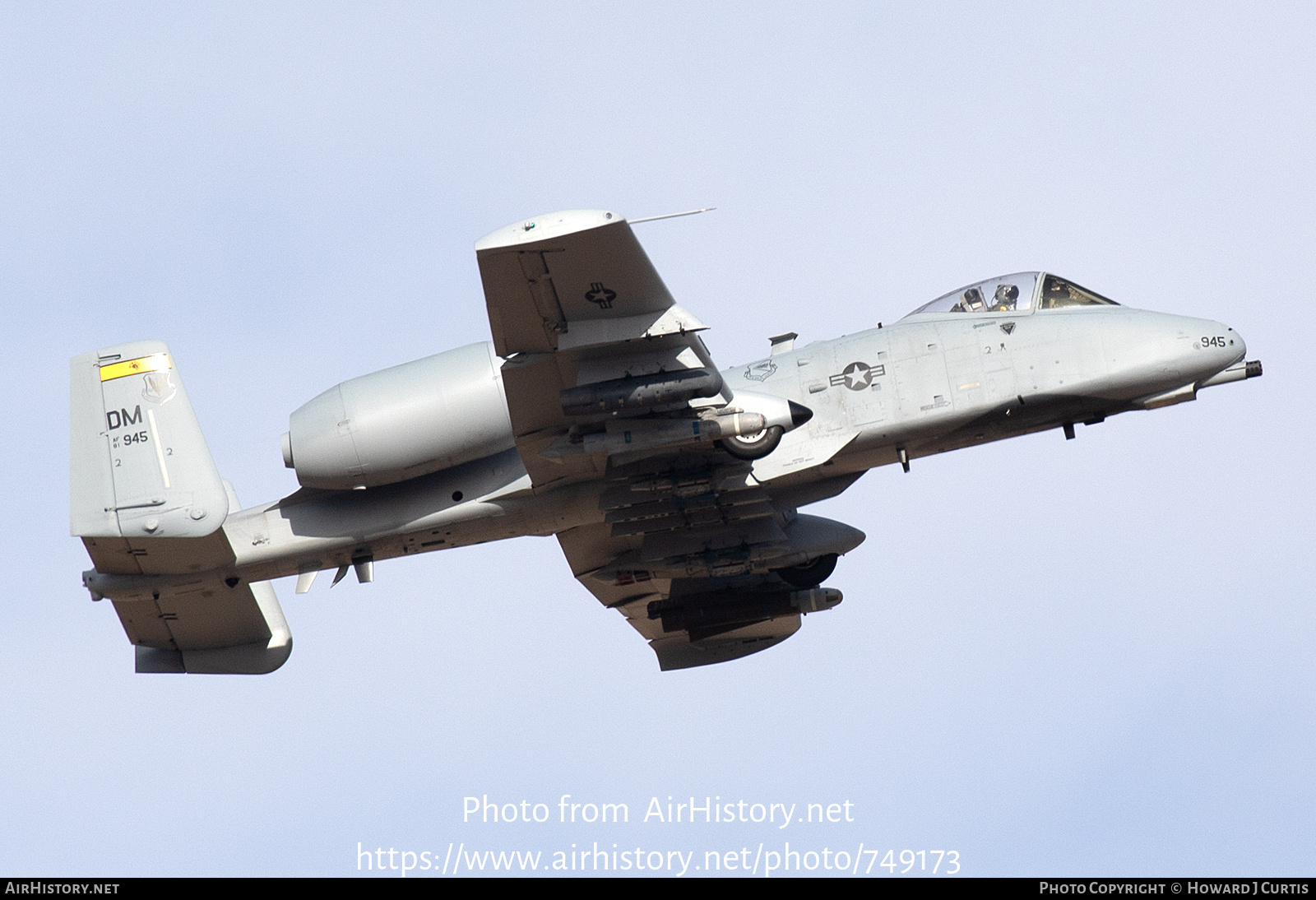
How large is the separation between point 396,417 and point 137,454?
3637 mm

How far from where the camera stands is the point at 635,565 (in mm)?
24266

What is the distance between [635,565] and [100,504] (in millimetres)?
7784

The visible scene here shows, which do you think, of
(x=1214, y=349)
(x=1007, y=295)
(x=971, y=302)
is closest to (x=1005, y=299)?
(x=1007, y=295)

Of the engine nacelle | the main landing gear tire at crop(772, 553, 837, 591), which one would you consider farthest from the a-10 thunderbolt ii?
the main landing gear tire at crop(772, 553, 837, 591)

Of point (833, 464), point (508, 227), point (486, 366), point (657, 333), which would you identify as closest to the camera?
point (508, 227)

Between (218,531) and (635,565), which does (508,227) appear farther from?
(635,565)

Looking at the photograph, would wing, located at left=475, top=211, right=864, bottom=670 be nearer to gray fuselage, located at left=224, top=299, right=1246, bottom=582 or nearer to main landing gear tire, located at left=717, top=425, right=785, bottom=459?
main landing gear tire, located at left=717, top=425, right=785, bottom=459

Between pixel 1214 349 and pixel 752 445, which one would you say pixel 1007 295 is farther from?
pixel 752 445

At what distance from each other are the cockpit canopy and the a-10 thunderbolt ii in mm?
32

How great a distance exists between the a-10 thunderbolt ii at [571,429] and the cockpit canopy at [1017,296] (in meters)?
0.03

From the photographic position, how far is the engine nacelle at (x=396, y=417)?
65.5ft

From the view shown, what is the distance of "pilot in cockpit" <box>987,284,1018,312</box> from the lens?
21.5 meters
